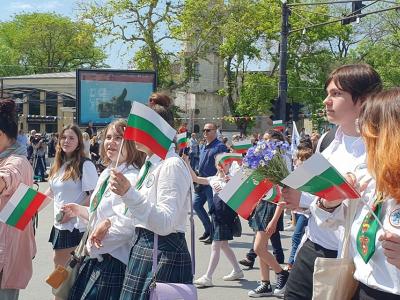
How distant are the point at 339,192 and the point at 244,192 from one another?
1109 mm

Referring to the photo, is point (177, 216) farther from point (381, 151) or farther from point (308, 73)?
point (308, 73)

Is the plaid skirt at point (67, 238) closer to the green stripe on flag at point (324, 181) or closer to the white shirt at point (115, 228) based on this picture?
the white shirt at point (115, 228)

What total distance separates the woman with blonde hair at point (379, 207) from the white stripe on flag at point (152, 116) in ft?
3.86

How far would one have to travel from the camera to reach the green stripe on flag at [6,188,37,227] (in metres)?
3.59

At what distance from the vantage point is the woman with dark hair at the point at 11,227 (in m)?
3.72

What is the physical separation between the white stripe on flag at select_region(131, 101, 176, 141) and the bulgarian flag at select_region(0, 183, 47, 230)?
853mm

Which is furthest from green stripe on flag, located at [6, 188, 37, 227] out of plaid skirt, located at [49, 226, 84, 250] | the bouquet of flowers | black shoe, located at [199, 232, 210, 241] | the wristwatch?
black shoe, located at [199, 232, 210, 241]

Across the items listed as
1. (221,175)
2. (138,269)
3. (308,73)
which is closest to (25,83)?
(308,73)

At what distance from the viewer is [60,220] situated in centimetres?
465

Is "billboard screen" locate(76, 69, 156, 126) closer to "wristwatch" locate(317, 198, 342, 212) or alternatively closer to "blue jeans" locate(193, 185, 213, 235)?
"blue jeans" locate(193, 185, 213, 235)

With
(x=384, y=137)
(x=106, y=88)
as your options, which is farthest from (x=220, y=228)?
(x=106, y=88)

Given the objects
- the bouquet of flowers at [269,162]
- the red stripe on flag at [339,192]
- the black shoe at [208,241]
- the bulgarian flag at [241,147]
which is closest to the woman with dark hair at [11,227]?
the bouquet of flowers at [269,162]

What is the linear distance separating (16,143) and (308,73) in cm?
4090

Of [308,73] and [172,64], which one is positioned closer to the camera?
[172,64]
